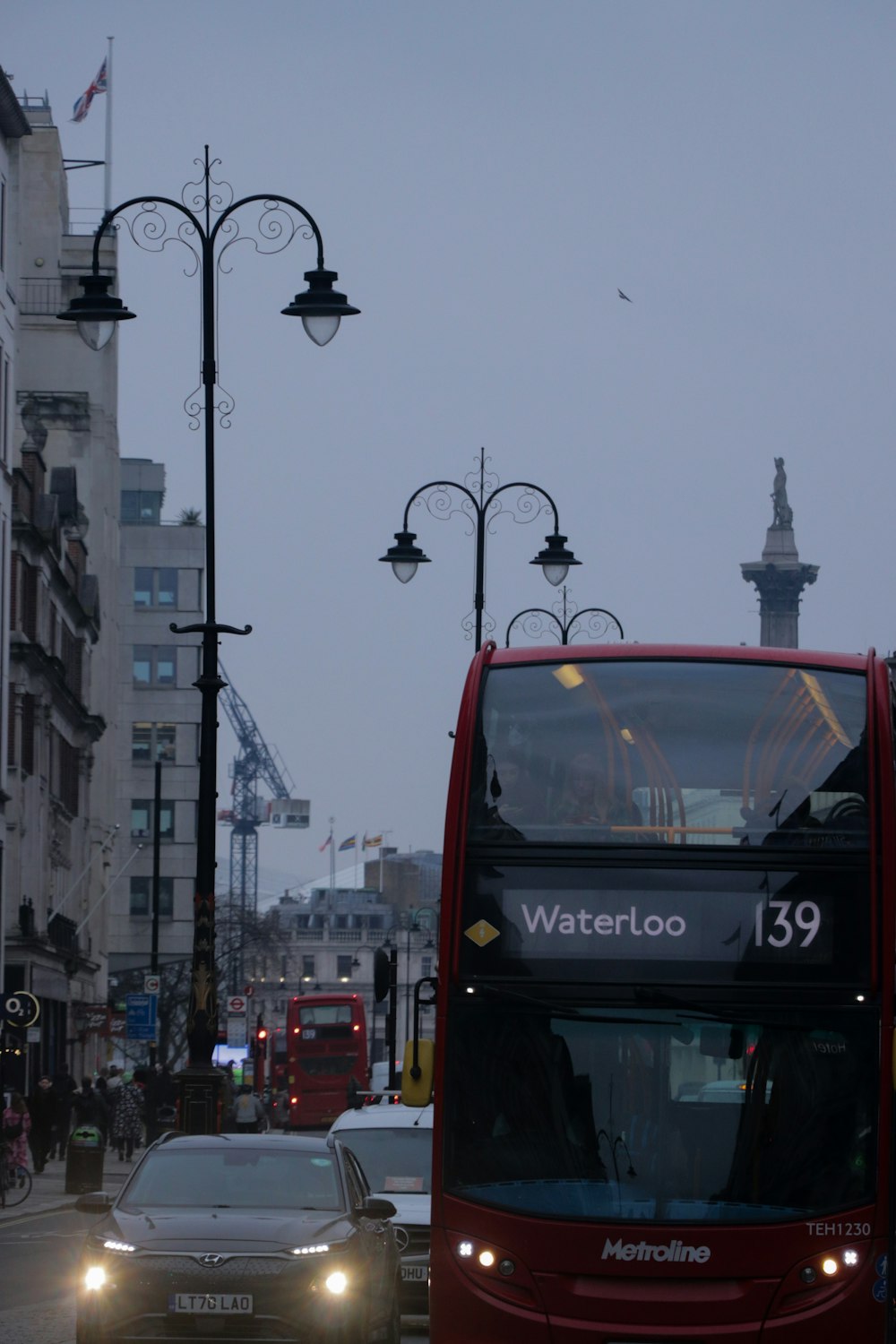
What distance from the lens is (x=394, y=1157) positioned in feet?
63.3

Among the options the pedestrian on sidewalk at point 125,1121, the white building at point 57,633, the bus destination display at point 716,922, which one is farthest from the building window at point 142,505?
the bus destination display at point 716,922

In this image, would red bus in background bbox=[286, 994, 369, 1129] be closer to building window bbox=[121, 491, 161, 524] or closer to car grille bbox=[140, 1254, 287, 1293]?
car grille bbox=[140, 1254, 287, 1293]

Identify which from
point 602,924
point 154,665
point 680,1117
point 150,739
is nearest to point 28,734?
point 602,924

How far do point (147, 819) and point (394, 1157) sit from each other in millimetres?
96044

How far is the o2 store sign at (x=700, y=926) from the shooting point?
12352 mm

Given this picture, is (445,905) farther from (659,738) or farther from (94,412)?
(94,412)

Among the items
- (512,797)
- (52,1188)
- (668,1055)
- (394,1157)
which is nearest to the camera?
(668,1055)

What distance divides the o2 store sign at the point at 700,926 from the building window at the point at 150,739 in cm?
10287

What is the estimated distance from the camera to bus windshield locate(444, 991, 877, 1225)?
12.3 meters

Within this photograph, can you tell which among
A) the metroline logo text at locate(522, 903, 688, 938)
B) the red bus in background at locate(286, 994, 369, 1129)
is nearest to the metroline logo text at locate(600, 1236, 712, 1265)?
the metroline logo text at locate(522, 903, 688, 938)

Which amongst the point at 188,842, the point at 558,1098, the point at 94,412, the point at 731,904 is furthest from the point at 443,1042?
the point at 188,842

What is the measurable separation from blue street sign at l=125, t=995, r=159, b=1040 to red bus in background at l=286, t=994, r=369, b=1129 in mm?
18940

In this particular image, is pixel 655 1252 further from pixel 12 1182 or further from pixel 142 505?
pixel 142 505

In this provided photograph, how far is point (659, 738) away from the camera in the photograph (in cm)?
1298
